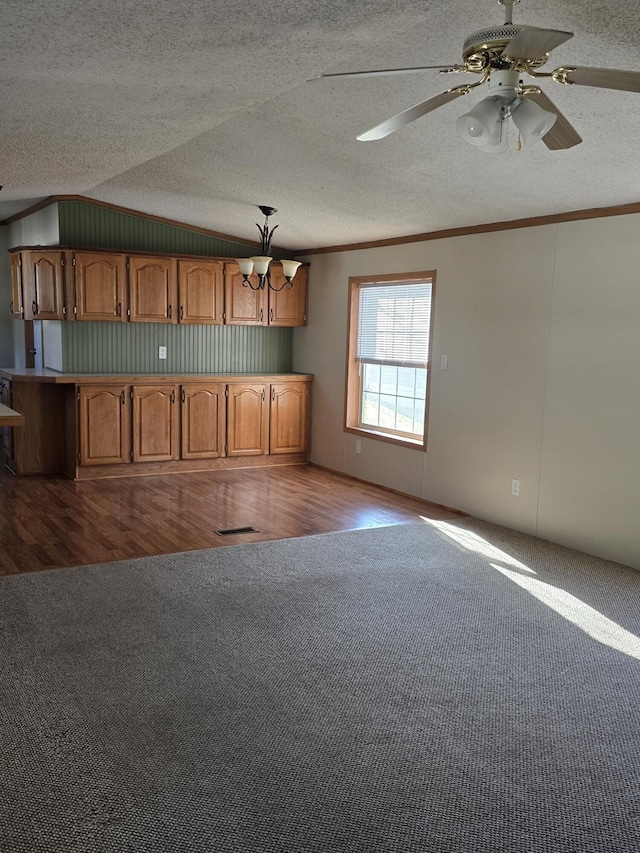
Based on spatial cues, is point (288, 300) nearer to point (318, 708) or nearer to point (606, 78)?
point (318, 708)

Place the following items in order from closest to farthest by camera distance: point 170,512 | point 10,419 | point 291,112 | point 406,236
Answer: point 291,112 < point 10,419 < point 170,512 < point 406,236

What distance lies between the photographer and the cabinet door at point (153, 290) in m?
7.00

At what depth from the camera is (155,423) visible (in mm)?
7055

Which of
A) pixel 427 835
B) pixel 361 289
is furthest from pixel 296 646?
pixel 361 289

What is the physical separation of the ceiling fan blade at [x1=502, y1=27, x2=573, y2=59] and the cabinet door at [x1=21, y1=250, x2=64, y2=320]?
549 cm

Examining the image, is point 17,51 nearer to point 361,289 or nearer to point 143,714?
point 143,714

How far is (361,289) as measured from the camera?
7129 millimetres

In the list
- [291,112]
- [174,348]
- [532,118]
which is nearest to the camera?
[532,118]

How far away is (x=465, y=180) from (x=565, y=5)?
2.07 m

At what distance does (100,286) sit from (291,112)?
3.52 metres

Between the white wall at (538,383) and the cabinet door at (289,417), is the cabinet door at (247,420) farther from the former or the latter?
the white wall at (538,383)

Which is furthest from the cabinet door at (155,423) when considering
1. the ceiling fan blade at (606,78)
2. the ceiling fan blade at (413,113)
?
the ceiling fan blade at (606,78)

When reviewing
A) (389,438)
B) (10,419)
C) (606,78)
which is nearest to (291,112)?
(606,78)

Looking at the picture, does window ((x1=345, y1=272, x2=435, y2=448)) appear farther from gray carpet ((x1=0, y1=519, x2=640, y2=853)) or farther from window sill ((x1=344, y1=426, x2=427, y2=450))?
gray carpet ((x1=0, y1=519, x2=640, y2=853))
